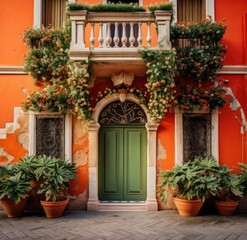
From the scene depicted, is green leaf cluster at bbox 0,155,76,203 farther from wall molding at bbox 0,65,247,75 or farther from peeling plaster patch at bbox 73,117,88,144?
wall molding at bbox 0,65,247,75

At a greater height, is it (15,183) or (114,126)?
(114,126)

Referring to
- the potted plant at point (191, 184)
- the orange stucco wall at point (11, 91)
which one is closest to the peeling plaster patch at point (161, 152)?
the potted plant at point (191, 184)

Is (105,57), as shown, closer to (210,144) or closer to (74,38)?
(74,38)

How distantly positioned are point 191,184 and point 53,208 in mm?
3229

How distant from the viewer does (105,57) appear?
6.88 meters

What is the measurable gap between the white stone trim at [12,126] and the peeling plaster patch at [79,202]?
2.39m

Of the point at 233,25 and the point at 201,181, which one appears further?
the point at 233,25

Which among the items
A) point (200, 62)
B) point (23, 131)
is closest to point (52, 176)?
point (23, 131)

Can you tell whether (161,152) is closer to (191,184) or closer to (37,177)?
(191,184)

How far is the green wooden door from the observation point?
7.82m

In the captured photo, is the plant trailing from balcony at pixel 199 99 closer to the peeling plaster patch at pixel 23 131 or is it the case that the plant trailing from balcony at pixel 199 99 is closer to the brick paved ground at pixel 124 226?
the brick paved ground at pixel 124 226

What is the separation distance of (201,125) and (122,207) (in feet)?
9.89

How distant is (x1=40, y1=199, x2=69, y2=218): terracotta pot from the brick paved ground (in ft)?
0.58

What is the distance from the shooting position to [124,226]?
20.2 ft
